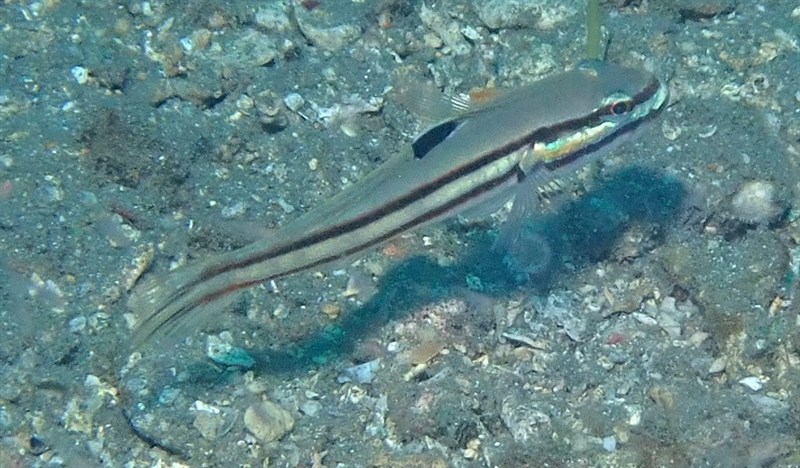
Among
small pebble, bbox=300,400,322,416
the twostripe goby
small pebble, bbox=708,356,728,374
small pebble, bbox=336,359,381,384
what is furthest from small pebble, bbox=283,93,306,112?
small pebble, bbox=708,356,728,374

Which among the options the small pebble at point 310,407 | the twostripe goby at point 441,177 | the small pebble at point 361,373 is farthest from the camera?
the small pebble at point 361,373

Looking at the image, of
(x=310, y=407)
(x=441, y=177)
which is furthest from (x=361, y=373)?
(x=441, y=177)

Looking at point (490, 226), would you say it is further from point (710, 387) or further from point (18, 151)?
point (18, 151)

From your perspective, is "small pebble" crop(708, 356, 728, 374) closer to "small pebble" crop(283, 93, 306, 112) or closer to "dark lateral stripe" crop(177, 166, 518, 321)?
"dark lateral stripe" crop(177, 166, 518, 321)

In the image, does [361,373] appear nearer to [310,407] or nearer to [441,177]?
[310,407]

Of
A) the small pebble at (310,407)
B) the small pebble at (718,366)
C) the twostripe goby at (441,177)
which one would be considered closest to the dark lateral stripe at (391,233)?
the twostripe goby at (441,177)

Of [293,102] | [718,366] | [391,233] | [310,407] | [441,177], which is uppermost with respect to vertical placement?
[441,177]

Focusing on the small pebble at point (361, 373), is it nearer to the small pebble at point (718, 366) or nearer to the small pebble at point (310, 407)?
the small pebble at point (310, 407)

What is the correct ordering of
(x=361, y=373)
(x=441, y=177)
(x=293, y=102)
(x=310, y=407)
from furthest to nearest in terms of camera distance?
(x=293, y=102) → (x=361, y=373) → (x=310, y=407) → (x=441, y=177)

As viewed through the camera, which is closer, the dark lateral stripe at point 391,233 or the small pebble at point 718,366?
the dark lateral stripe at point 391,233
